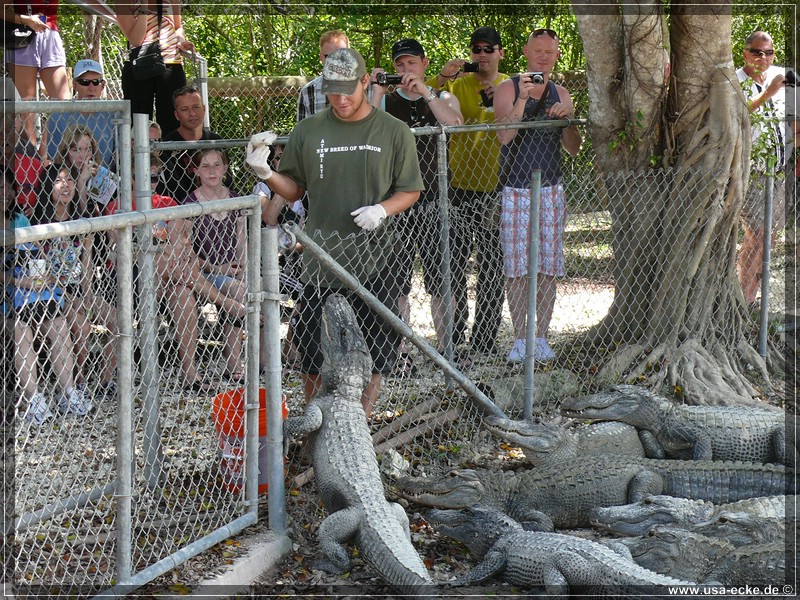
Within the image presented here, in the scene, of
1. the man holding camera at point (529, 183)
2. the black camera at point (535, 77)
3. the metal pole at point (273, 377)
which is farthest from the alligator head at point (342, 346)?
the black camera at point (535, 77)

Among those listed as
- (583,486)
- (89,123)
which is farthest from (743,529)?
(89,123)

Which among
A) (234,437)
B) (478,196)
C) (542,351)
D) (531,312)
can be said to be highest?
(478,196)

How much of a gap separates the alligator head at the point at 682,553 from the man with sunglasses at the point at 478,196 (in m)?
2.24

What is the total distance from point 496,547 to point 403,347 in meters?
2.18

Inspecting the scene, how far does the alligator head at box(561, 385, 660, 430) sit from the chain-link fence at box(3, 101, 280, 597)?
6.43ft

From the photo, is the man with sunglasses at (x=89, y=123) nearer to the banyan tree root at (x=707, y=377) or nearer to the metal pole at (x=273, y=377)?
the metal pole at (x=273, y=377)

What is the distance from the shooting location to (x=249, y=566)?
375 centimetres

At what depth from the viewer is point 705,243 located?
629 centimetres

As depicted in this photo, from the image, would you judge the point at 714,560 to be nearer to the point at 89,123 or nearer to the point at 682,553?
the point at 682,553

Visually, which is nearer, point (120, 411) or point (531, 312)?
point (120, 411)

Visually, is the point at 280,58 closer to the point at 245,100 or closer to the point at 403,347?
the point at 245,100

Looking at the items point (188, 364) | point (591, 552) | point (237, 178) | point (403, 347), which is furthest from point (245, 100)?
point (591, 552)

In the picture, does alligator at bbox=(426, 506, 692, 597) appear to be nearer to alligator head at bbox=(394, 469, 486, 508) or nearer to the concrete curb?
alligator head at bbox=(394, 469, 486, 508)

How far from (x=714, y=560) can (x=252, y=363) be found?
2.05 m
